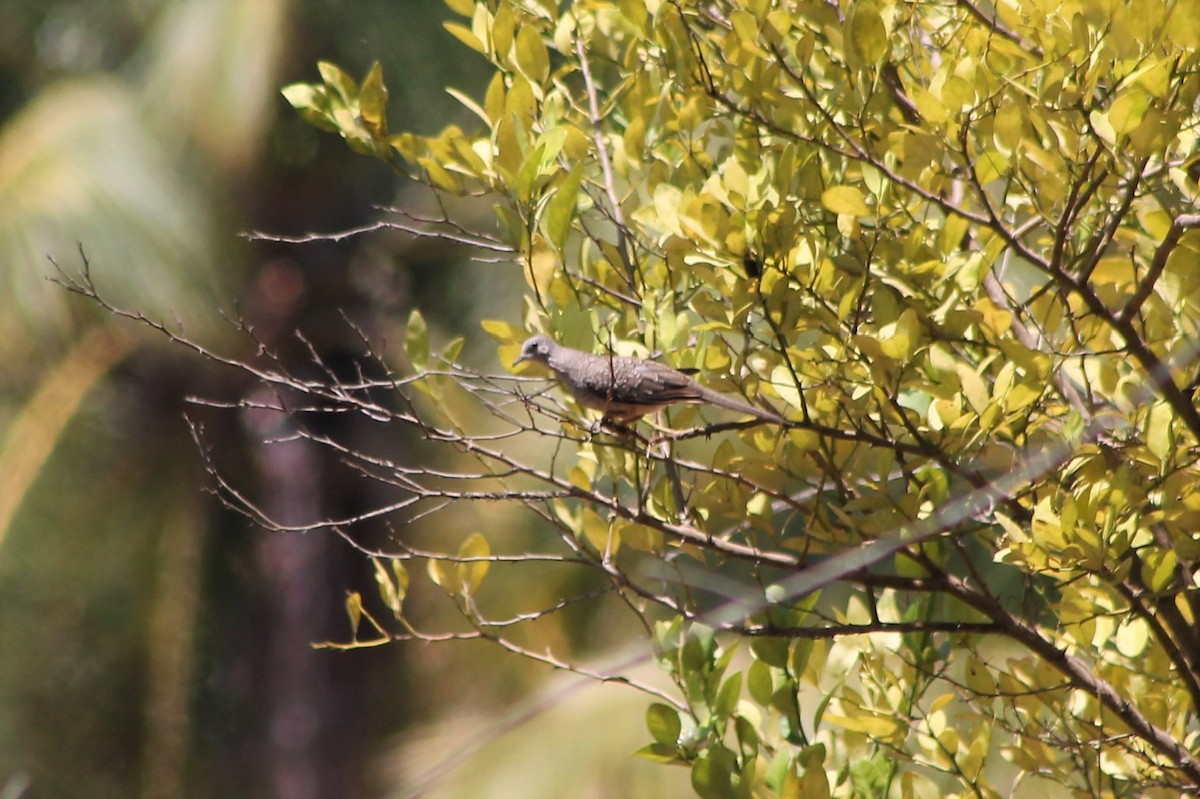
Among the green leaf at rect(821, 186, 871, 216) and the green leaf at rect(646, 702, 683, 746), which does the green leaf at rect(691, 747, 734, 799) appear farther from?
the green leaf at rect(821, 186, 871, 216)

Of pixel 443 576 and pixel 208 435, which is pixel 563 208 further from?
pixel 208 435

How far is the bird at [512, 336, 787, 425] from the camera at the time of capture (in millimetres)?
2707

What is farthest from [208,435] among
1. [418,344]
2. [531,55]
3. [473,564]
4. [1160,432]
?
[1160,432]

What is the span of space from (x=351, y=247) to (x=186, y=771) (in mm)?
3759

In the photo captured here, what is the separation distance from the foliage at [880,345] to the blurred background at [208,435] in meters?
4.47

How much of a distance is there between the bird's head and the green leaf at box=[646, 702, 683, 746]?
86cm

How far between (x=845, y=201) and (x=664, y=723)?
3.37 feet

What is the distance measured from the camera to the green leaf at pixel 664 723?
2428 mm

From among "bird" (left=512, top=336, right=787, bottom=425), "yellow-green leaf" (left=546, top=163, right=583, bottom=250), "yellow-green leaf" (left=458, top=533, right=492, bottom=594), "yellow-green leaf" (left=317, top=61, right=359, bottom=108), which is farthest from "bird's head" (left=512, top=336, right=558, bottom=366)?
"yellow-green leaf" (left=317, top=61, right=359, bottom=108)

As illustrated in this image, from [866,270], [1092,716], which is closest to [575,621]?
[1092,716]

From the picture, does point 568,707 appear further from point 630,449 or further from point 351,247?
point 630,449

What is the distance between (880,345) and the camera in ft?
7.12

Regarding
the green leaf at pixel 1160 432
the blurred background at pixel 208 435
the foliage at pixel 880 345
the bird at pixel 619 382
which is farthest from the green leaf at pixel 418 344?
the blurred background at pixel 208 435

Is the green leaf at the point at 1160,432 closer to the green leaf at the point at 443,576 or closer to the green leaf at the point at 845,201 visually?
the green leaf at the point at 845,201
